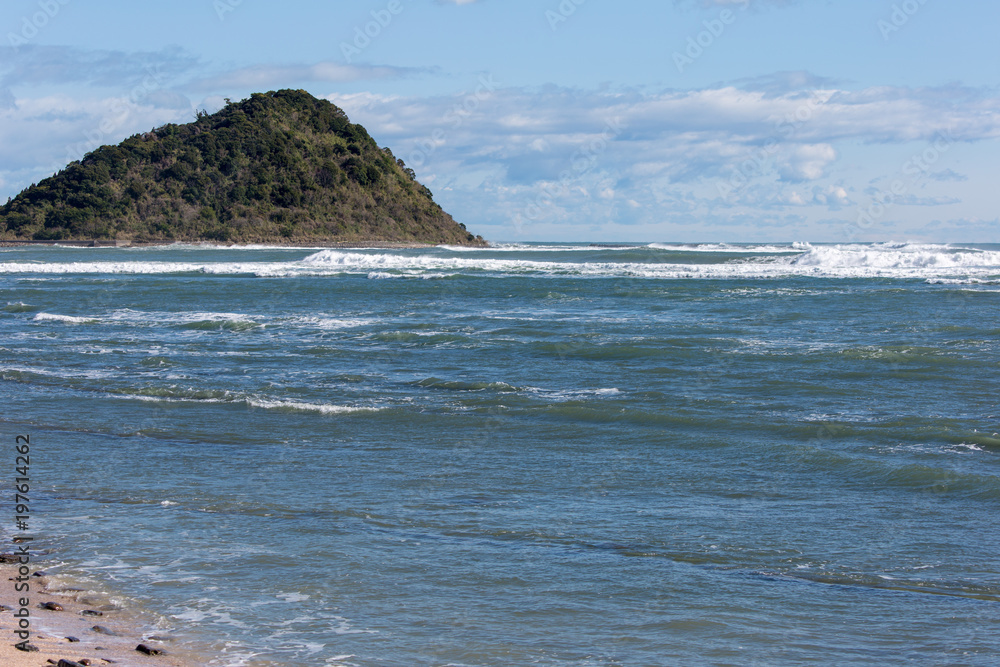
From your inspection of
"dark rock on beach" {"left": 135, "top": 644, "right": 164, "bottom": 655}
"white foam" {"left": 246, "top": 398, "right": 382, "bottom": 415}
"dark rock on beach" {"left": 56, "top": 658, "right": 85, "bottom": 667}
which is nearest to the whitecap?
"white foam" {"left": 246, "top": 398, "right": 382, "bottom": 415}

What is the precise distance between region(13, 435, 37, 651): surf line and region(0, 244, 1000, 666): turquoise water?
126 mm

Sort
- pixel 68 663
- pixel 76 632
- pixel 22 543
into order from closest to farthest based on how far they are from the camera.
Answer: pixel 68 663, pixel 76 632, pixel 22 543

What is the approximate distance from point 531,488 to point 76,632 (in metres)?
3.91

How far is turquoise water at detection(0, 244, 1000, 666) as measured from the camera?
4.77m

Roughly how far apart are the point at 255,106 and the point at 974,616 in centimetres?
10213

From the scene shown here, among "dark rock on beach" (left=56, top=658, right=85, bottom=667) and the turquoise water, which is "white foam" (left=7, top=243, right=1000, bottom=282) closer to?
the turquoise water

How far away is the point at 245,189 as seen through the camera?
3440 inches

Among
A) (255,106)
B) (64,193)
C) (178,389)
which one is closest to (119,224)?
(64,193)

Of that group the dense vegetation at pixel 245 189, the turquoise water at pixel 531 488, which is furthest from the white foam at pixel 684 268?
the dense vegetation at pixel 245 189

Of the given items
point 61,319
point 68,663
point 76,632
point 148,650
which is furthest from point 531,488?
point 61,319

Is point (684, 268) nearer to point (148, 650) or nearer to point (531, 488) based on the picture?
point (531, 488)

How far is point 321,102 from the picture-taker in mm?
102875

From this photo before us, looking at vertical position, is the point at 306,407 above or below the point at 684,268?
below

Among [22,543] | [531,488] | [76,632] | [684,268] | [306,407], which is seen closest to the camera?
[76,632]
